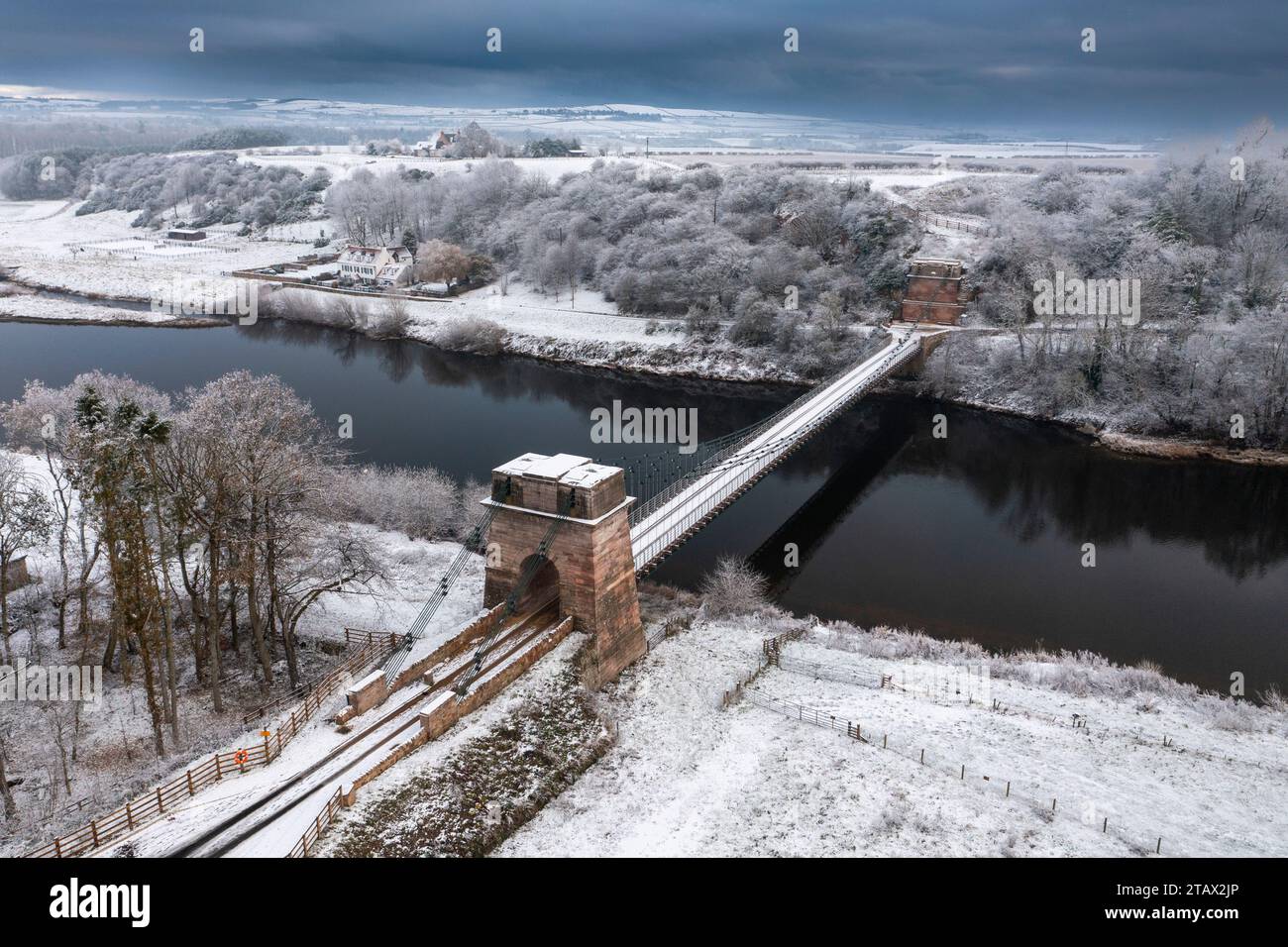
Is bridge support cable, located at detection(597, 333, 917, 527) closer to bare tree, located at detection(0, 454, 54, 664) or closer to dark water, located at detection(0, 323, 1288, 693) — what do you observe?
dark water, located at detection(0, 323, 1288, 693)

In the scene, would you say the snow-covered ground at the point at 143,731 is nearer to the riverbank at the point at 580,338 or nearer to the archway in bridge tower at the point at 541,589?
the archway in bridge tower at the point at 541,589

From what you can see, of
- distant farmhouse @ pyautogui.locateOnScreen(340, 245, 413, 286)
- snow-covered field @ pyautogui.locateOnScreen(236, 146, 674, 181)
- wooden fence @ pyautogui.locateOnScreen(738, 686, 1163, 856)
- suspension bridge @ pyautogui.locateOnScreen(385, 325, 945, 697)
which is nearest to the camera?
Answer: wooden fence @ pyautogui.locateOnScreen(738, 686, 1163, 856)

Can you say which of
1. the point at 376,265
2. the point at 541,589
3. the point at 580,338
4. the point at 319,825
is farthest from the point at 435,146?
the point at 319,825

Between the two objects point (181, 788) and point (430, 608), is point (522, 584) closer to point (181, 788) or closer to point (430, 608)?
point (430, 608)

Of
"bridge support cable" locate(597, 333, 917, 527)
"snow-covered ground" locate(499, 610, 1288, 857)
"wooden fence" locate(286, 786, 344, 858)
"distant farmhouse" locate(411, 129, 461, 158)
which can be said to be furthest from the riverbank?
"distant farmhouse" locate(411, 129, 461, 158)
